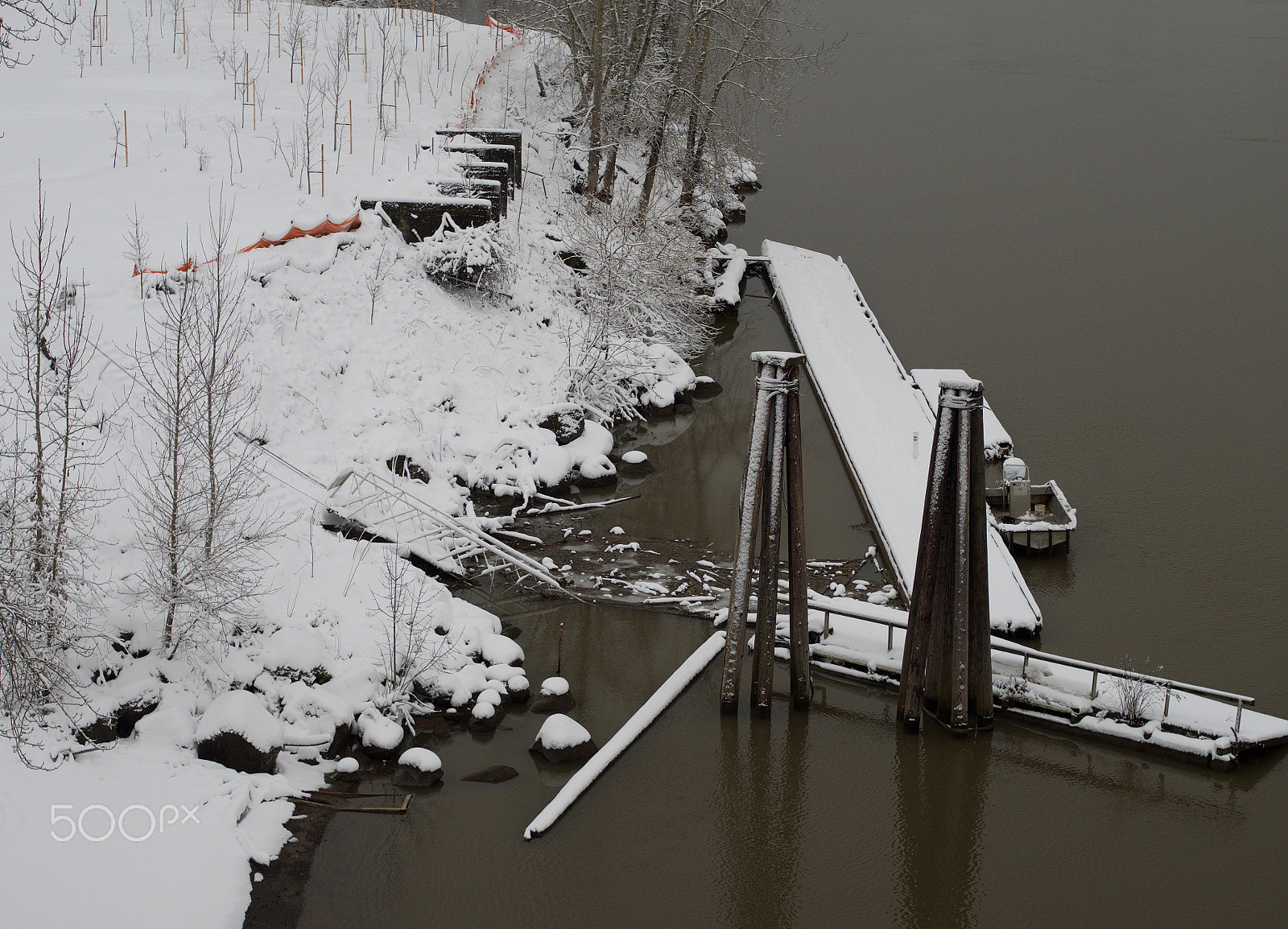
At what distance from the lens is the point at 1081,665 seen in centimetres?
1210

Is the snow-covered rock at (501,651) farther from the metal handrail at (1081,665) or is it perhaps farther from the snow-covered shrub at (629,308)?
the snow-covered shrub at (629,308)

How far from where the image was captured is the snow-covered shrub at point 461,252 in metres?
20.2

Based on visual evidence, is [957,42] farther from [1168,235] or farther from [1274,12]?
[1168,235]

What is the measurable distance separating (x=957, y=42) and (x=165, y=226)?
3949cm

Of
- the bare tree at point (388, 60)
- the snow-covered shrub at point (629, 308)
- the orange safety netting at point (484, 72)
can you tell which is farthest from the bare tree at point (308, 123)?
the snow-covered shrub at point (629, 308)

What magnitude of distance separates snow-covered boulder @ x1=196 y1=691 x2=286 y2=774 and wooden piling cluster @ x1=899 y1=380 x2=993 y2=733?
6.77 metres

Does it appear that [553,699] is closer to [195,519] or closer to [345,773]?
[345,773]

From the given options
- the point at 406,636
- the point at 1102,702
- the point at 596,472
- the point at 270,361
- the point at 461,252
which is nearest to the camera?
the point at 1102,702

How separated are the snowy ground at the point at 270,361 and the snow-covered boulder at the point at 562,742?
1.20 m

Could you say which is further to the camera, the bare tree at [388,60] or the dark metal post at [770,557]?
the bare tree at [388,60]

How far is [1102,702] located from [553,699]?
612cm

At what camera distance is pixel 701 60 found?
26594 mm

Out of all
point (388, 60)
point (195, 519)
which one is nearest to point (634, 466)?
point (195, 519)

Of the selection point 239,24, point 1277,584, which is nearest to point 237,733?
point 1277,584
